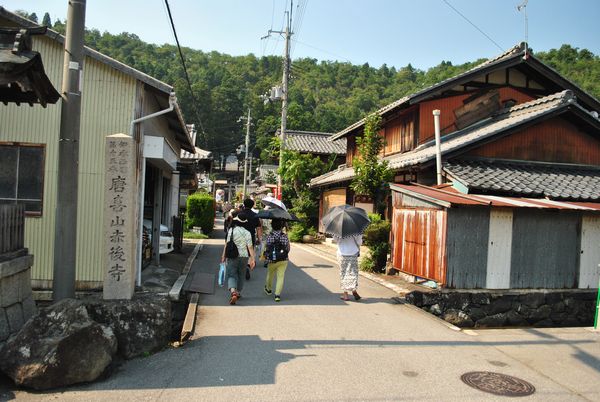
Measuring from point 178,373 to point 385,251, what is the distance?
944 centimetres

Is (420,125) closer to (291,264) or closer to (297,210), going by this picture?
(291,264)

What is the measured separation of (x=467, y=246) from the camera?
11.0m

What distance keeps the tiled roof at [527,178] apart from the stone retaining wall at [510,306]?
2.73m

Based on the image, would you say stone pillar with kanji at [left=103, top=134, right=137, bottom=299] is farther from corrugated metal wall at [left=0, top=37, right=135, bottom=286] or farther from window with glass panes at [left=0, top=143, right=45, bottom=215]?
window with glass panes at [left=0, top=143, right=45, bottom=215]

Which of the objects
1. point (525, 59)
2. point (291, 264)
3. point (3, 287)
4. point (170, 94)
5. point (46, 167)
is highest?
point (525, 59)

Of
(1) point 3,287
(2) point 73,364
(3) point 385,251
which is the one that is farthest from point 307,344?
(3) point 385,251

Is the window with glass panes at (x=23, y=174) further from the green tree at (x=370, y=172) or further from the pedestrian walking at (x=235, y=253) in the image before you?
the green tree at (x=370, y=172)

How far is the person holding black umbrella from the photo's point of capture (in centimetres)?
1005

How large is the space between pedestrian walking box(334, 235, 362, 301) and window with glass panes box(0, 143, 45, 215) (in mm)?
6219

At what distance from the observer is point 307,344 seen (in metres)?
7.09

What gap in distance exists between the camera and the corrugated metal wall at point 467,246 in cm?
1084

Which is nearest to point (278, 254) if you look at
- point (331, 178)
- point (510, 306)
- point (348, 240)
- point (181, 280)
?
point (348, 240)

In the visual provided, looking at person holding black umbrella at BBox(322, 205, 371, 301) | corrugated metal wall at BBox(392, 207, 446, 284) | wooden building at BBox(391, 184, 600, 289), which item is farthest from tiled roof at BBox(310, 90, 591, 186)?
person holding black umbrella at BBox(322, 205, 371, 301)

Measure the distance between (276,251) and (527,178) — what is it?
8341mm
